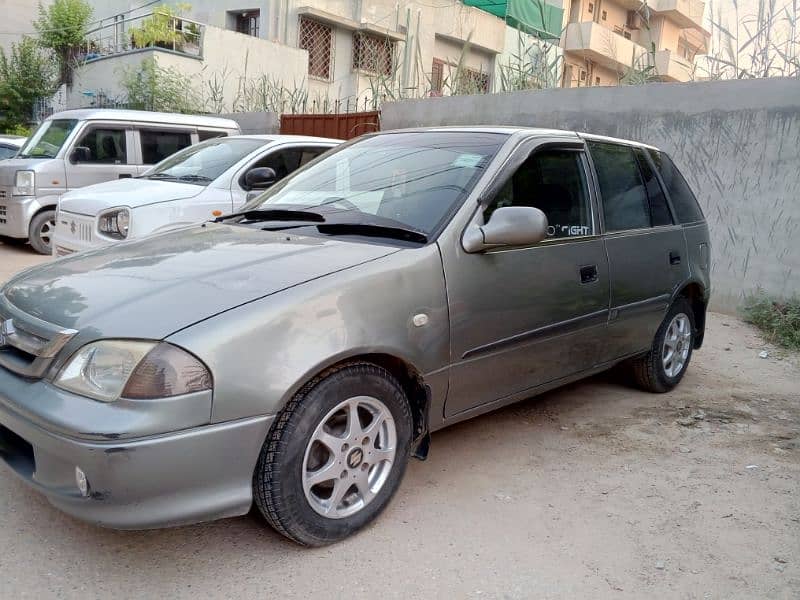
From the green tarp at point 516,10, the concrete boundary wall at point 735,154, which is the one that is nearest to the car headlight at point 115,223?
the concrete boundary wall at point 735,154

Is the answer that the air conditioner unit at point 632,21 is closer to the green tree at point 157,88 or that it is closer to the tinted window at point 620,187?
the green tree at point 157,88

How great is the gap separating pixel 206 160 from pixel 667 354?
473cm

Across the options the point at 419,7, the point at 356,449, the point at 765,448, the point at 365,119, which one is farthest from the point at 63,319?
the point at 419,7

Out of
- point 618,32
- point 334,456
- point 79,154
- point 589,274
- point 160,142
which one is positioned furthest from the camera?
point 618,32

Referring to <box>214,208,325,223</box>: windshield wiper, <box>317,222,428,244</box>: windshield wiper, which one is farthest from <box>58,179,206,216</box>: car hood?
<box>317,222,428,244</box>: windshield wiper

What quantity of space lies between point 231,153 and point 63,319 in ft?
16.0

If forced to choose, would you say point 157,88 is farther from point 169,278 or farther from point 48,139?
point 169,278

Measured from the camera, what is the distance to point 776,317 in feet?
22.1

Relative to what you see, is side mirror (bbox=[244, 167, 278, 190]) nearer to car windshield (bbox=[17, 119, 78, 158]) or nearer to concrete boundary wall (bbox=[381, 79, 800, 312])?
concrete boundary wall (bbox=[381, 79, 800, 312])

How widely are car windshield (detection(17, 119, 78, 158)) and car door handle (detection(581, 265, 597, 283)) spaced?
25.6 ft

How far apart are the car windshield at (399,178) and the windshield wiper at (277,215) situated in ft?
0.26

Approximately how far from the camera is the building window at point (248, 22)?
1948 centimetres

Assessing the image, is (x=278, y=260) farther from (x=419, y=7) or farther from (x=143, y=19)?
(x=419, y=7)

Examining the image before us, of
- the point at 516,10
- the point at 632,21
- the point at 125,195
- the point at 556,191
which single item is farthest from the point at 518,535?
the point at 632,21
